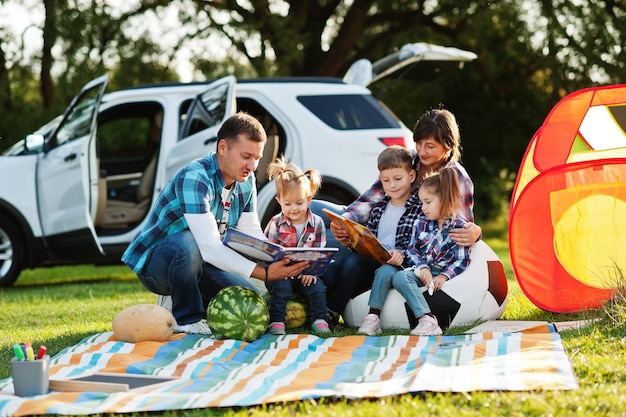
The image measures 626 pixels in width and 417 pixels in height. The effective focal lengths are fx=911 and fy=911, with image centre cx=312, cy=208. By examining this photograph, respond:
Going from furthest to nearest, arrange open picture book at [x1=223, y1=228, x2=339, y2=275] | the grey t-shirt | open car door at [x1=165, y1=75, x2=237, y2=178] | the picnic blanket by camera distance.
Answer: open car door at [x1=165, y1=75, x2=237, y2=178] → the grey t-shirt → open picture book at [x1=223, y1=228, x2=339, y2=275] → the picnic blanket

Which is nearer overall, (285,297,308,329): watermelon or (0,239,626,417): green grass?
(0,239,626,417): green grass

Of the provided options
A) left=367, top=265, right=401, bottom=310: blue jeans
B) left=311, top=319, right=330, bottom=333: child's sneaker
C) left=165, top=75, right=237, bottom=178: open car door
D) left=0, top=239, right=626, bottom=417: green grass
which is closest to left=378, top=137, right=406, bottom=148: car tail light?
left=165, top=75, right=237, bottom=178: open car door

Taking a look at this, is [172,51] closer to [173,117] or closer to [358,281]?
[173,117]

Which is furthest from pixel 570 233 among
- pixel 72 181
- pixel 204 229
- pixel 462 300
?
pixel 72 181

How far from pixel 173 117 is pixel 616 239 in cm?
430

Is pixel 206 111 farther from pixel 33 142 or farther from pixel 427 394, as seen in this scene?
pixel 427 394

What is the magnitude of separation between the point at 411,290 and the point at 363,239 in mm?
380

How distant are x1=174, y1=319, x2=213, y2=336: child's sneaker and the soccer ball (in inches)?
32.3

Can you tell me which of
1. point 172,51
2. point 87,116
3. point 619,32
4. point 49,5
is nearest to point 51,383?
point 87,116

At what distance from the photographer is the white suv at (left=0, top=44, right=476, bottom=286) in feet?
25.7

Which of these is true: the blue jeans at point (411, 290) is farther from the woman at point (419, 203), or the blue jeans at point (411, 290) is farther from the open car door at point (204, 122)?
the open car door at point (204, 122)

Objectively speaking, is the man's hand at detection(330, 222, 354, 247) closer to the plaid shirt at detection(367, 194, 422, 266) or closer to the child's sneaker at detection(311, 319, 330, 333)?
the plaid shirt at detection(367, 194, 422, 266)

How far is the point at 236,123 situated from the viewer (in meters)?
4.78

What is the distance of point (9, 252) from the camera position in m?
8.23
